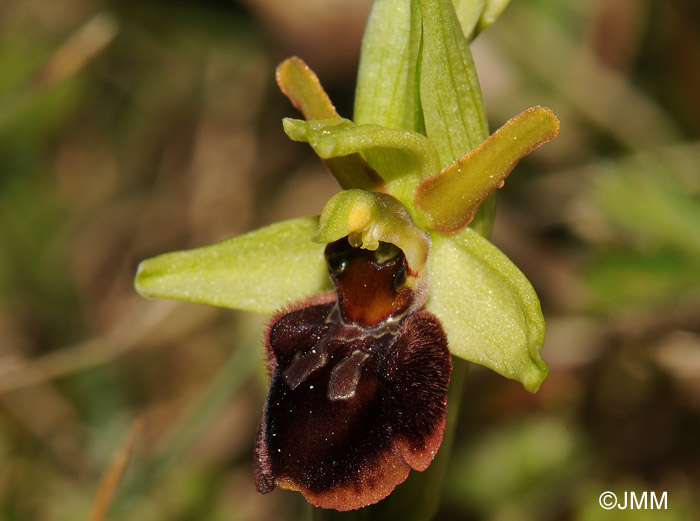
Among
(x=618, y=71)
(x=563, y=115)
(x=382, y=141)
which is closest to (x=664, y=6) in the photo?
(x=618, y=71)

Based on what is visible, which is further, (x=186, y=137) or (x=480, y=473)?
(x=186, y=137)

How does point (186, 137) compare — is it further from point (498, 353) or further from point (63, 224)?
point (498, 353)

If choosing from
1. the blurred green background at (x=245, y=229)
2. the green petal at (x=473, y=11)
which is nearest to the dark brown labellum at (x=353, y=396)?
the green petal at (x=473, y=11)

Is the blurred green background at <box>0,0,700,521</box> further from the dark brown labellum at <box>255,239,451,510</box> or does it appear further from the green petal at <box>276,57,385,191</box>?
the green petal at <box>276,57,385,191</box>

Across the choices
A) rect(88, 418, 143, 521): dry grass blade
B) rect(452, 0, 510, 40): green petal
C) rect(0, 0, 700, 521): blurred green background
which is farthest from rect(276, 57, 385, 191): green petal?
rect(0, 0, 700, 521): blurred green background

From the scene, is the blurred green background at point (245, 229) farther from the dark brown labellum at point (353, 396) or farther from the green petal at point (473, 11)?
the green petal at point (473, 11)

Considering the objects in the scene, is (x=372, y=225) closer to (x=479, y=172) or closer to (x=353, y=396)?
(x=479, y=172)
